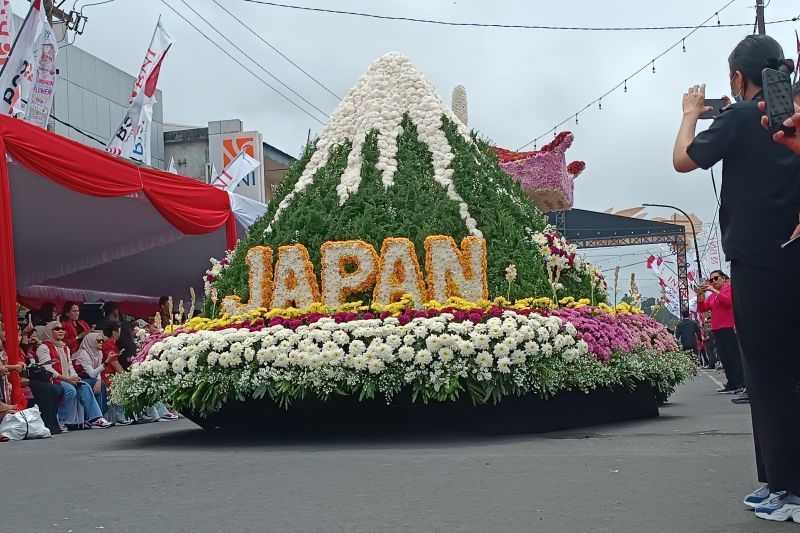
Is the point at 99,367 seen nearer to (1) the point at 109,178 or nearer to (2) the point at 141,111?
(1) the point at 109,178

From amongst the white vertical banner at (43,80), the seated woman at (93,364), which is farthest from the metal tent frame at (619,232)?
the white vertical banner at (43,80)

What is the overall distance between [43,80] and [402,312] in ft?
22.0

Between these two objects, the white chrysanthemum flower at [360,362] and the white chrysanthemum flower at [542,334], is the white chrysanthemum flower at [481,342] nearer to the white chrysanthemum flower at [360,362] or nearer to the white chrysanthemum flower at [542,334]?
the white chrysanthemum flower at [542,334]

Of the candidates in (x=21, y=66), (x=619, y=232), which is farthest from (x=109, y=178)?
(x=619, y=232)

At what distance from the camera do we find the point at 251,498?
5207 mm

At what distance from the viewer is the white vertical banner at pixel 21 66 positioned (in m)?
11.9

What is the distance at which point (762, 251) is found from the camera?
13.6 feet

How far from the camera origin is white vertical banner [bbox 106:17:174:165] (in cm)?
1549

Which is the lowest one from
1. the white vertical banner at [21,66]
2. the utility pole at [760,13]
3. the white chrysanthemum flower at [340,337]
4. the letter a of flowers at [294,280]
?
the white chrysanthemum flower at [340,337]

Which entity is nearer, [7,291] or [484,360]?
[484,360]

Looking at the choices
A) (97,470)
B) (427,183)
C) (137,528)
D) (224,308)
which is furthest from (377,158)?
(137,528)

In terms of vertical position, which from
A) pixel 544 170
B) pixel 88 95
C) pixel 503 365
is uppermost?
pixel 88 95

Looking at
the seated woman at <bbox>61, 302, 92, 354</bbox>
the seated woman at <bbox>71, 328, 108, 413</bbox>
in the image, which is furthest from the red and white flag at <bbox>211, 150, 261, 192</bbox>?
the seated woman at <bbox>71, 328, 108, 413</bbox>

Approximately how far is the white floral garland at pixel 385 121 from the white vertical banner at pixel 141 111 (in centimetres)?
549
